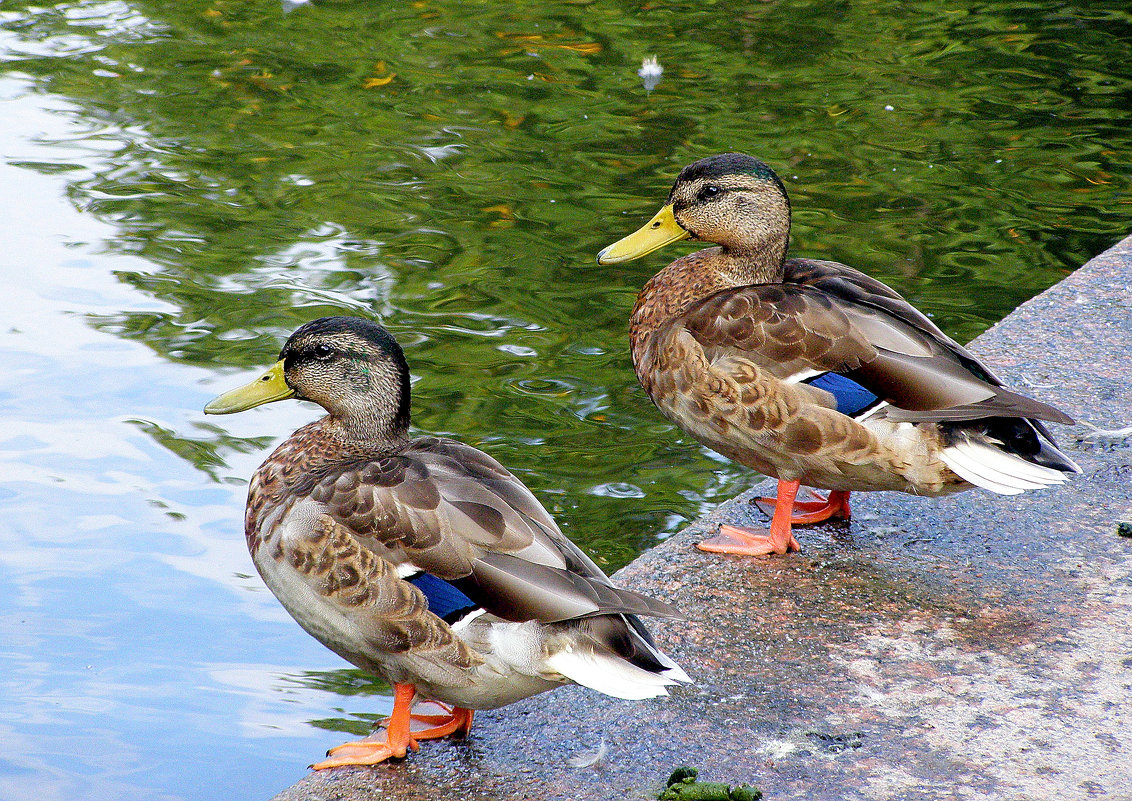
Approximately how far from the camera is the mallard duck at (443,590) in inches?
105

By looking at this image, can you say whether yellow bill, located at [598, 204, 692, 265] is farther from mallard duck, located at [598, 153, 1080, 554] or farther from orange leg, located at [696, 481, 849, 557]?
orange leg, located at [696, 481, 849, 557]

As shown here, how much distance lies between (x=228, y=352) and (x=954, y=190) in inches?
160

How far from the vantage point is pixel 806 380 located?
3.56 meters

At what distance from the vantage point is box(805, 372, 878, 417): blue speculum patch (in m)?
3.50

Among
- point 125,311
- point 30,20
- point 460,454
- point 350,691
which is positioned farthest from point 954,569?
point 30,20

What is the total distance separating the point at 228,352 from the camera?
5.68 metres

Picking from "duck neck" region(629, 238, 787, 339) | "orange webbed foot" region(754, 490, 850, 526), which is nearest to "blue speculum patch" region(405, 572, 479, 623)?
A: "orange webbed foot" region(754, 490, 850, 526)

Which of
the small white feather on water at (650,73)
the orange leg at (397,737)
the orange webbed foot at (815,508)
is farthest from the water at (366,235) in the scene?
the orange leg at (397,737)

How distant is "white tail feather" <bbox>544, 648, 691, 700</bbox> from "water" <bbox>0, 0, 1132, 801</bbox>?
147cm

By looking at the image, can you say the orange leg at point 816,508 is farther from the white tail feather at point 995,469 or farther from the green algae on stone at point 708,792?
the green algae on stone at point 708,792

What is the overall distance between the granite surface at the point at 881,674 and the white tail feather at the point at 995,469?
28 cm

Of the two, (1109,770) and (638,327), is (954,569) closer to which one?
(1109,770)

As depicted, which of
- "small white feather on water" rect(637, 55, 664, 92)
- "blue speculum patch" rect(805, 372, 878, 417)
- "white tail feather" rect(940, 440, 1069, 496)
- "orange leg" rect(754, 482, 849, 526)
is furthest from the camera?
"small white feather on water" rect(637, 55, 664, 92)

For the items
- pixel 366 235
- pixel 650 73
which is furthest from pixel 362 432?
pixel 650 73
